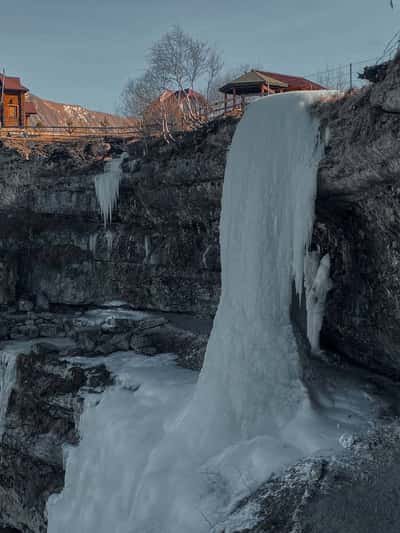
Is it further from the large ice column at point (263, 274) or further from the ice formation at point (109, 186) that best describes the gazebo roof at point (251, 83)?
the large ice column at point (263, 274)

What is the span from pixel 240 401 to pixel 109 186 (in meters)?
13.2

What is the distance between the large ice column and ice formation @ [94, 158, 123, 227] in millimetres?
9723

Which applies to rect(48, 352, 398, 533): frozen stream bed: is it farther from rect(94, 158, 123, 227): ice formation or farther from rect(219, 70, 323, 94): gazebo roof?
rect(219, 70, 323, 94): gazebo roof

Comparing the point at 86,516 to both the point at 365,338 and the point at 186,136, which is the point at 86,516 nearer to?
the point at 365,338

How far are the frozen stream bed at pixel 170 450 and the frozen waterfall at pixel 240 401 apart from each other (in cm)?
4

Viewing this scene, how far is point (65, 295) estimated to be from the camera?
2512 centimetres

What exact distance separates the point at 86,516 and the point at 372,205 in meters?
9.66

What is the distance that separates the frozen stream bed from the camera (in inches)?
396

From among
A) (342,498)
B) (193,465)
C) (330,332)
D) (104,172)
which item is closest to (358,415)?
(342,498)

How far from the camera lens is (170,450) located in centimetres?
1178

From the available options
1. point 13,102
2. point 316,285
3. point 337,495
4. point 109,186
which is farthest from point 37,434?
point 13,102

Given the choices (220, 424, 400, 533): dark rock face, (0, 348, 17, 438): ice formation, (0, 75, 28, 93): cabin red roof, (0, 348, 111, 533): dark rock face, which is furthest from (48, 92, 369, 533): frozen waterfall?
(0, 75, 28, 93): cabin red roof

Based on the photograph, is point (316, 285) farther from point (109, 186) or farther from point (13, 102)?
point (13, 102)

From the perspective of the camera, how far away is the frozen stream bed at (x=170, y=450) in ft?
33.0
